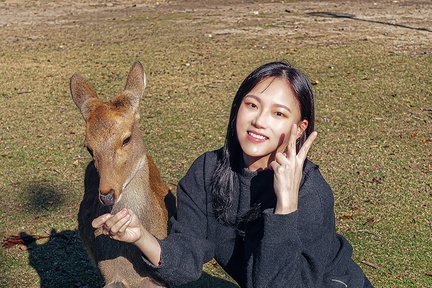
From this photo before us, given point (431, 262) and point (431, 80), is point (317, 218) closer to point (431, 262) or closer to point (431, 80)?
point (431, 262)

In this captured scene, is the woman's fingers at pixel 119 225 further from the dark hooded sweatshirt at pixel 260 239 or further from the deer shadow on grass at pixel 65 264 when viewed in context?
the deer shadow on grass at pixel 65 264

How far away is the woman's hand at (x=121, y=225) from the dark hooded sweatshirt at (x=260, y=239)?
0.20 m

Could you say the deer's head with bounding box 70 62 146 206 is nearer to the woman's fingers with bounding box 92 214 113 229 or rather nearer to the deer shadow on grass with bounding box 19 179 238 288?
the woman's fingers with bounding box 92 214 113 229

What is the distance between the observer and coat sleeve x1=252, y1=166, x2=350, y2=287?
8.38 feet

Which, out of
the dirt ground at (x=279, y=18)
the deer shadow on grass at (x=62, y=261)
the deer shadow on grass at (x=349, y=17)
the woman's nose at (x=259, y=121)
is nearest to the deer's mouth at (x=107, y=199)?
the woman's nose at (x=259, y=121)

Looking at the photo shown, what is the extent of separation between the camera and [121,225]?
2475 mm

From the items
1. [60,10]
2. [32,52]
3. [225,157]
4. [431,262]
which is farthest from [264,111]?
[60,10]

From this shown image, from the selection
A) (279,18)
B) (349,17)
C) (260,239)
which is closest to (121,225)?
(260,239)

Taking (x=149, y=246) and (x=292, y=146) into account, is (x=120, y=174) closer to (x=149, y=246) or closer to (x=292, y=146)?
(x=149, y=246)

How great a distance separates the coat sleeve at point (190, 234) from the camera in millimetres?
2804

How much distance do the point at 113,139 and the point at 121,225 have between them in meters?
0.74

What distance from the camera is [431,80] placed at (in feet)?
26.9

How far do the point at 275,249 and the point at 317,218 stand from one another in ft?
0.78

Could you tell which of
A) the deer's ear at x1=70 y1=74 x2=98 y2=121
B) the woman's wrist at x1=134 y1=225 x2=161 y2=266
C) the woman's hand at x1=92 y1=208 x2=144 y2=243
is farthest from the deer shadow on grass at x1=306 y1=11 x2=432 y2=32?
the woman's hand at x1=92 y1=208 x2=144 y2=243
